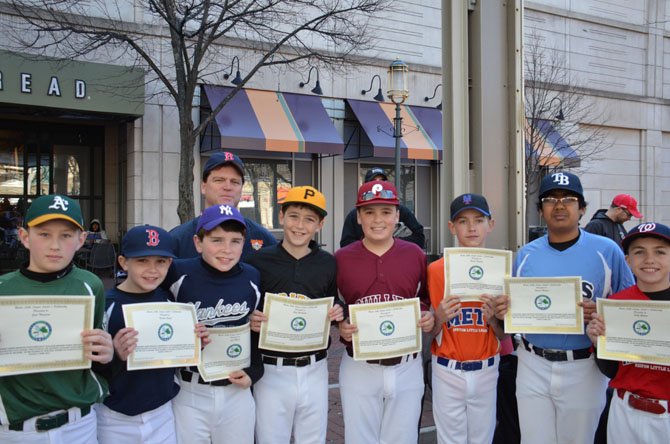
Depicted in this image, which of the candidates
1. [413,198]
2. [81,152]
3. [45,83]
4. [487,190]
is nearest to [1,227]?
[81,152]

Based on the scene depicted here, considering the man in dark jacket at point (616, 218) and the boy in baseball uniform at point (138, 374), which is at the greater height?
the man in dark jacket at point (616, 218)

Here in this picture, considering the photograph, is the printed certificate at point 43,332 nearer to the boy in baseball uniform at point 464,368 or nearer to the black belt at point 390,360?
the black belt at point 390,360

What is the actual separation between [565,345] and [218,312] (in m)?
2.20

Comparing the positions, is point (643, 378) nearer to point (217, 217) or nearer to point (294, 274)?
point (294, 274)

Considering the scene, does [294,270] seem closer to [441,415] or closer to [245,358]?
[245,358]

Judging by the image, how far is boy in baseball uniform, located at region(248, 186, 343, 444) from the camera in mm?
3549

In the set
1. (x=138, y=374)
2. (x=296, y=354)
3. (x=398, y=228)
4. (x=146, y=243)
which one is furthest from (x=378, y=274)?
(x=398, y=228)

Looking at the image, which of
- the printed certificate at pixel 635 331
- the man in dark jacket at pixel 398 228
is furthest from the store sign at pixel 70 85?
the printed certificate at pixel 635 331

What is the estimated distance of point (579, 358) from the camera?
354cm

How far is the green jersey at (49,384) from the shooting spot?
274 cm

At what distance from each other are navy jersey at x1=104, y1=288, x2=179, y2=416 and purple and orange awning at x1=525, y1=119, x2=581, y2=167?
14528 mm

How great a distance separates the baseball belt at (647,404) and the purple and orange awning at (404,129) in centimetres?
1227

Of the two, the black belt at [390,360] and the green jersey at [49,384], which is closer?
the green jersey at [49,384]

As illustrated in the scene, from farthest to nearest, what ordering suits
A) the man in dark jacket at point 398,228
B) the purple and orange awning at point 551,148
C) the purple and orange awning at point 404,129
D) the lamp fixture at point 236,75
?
the purple and orange awning at point 551,148
the purple and orange awning at point 404,129
the lamp fixture at point 236,75
the man in dark jacket at point 398,228
